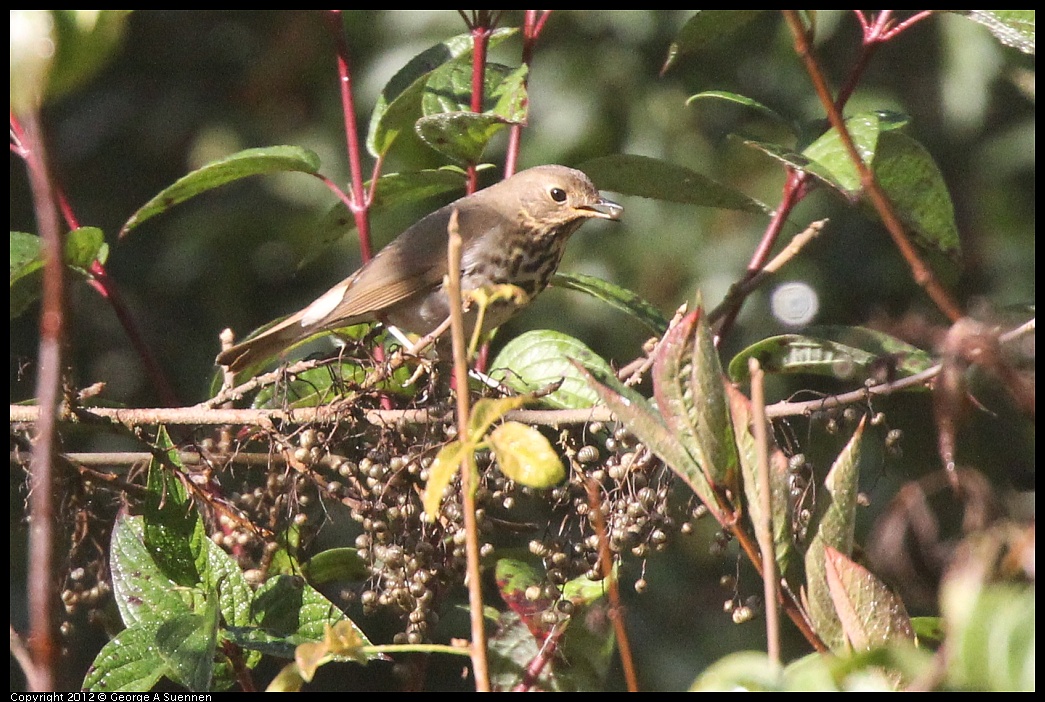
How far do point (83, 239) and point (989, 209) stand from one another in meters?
4.57

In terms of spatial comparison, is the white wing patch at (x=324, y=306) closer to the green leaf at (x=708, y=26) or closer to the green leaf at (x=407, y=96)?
the green leaf at (x=407, y=96)

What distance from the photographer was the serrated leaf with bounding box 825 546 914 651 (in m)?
1.04

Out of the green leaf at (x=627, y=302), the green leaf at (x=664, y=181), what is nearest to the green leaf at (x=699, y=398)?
the green leaf at (x=627, y=302)

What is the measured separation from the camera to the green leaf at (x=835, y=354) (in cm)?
178

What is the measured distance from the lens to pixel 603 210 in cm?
333

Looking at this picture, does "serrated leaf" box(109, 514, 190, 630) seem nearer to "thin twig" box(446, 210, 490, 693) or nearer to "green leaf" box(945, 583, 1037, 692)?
"thin twig" box(446, 210, 490, 693)

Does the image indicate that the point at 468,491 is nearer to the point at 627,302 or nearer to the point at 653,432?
the point at 653,432

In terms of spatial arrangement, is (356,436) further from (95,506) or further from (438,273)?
(438,273)

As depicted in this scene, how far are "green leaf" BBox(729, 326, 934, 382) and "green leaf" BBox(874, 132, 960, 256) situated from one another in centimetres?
20

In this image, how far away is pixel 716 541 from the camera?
5.29 feet

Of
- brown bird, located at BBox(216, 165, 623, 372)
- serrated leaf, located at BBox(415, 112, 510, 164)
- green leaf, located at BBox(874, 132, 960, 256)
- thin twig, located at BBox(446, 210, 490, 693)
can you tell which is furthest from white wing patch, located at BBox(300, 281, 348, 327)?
thin twig, located at BBox(446, 210, 490, 693)

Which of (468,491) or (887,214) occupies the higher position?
(887,214)

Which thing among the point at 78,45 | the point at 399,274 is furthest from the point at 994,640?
the point at 399,274

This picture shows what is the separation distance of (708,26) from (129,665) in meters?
1.48
